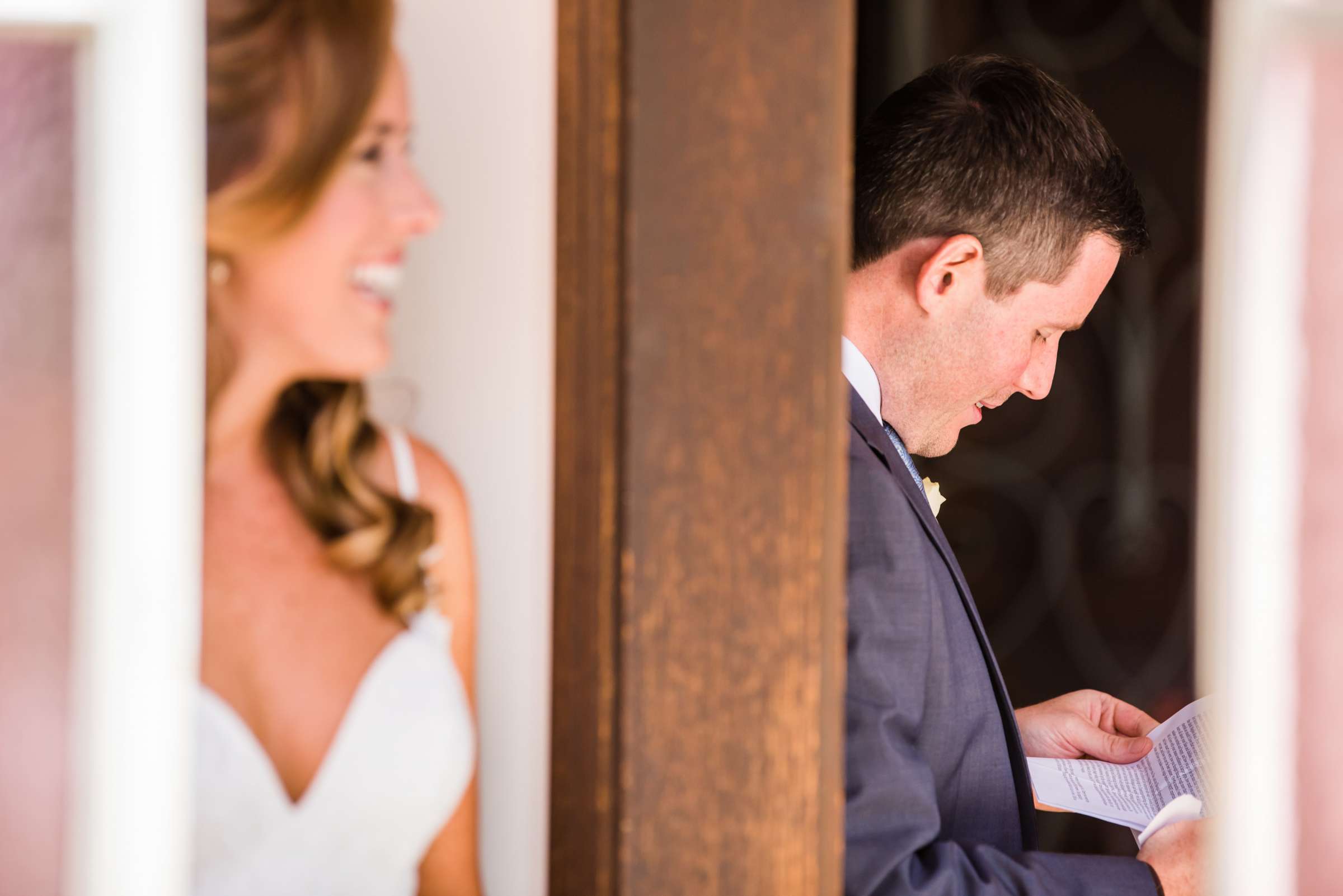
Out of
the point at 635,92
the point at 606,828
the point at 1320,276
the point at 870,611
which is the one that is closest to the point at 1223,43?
the point at 1320,276

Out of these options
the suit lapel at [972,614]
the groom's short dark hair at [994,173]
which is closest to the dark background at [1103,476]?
the groom's short dark hair at [994,173]

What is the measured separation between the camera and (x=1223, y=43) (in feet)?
2.72

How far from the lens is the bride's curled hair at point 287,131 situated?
72 cm

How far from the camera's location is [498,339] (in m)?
0.77

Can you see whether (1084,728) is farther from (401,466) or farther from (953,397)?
(401,466)

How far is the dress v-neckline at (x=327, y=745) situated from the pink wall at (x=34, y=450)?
96mm

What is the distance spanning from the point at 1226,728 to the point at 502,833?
1.64 feet

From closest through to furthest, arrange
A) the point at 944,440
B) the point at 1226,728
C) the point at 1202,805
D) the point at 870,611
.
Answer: the point at 1226,728
the point at 870,611
the point at 1202,805
the point at 944,440

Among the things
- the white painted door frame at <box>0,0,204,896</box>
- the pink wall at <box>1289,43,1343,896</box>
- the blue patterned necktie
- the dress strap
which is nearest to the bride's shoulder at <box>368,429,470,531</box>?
the dress strap

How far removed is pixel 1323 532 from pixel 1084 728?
2.93ft

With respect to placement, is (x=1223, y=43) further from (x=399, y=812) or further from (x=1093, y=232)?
(x=399, y=812)

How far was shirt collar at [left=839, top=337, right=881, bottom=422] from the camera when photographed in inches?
53.4

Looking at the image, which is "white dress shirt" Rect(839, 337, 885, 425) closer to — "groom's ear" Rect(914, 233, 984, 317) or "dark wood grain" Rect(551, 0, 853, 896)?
"groom's ear" Rect(914, 233, 984, 317)

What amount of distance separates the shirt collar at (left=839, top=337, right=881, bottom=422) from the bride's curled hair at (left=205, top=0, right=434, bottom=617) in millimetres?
730
